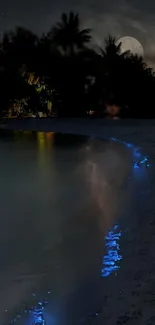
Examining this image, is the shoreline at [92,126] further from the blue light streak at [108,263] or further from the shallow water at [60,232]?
the blue light streak at [108,263]

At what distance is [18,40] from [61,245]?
38.5 meters

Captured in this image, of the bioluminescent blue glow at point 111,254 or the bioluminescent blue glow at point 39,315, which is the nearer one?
the bioluminescent blue glow at point 39,315

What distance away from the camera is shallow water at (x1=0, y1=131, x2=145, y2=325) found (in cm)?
335

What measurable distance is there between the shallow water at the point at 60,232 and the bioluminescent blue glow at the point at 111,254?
0.06 metres

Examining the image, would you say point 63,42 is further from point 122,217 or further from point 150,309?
point 150,309

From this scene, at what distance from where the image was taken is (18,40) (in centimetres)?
4075

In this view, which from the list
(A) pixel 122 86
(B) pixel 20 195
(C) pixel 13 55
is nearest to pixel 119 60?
(A) pixel 122 86

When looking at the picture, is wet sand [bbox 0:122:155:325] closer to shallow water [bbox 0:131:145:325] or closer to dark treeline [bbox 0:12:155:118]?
shallow water [bbox 0:131:145:325]

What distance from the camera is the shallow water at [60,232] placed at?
3.35 metres

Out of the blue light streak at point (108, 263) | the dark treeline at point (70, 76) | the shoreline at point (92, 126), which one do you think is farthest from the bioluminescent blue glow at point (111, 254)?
the dark treeline at point (70, 76)

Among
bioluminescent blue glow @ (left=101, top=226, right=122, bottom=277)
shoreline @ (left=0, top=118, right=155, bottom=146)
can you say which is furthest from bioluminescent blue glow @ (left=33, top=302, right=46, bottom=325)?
shoreline @ (left=0, top=118, right=155, bottom=146)

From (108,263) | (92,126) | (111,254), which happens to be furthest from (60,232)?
(92,126)

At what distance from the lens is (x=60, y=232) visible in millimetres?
5238

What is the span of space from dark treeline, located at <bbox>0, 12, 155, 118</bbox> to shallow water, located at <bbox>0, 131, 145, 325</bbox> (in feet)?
74.9
